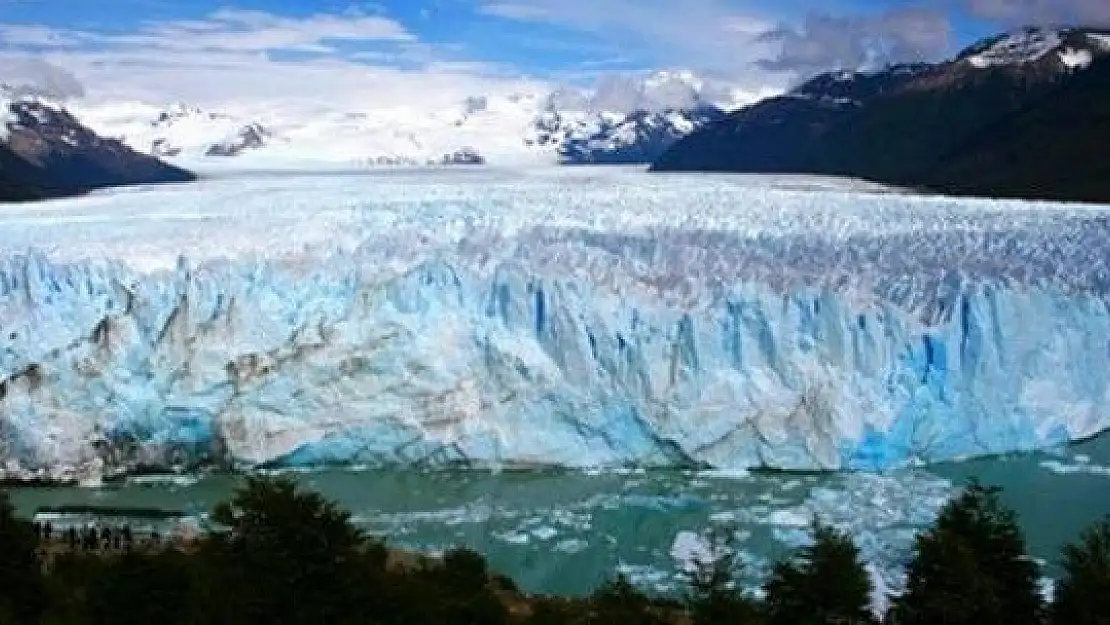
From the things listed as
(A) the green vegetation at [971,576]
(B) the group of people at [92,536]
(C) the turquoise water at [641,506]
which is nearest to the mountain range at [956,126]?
(C) the turquoise water at [641,506]

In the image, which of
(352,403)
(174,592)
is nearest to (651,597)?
(174,592)

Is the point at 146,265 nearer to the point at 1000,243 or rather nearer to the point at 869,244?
the point at 869,244

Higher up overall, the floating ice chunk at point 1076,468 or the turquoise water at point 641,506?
the floating ice chunk at point 1076,468

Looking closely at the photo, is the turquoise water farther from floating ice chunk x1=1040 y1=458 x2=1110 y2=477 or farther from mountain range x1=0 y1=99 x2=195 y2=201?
mountain range x1=0 y1=99 x2=195 y2=201

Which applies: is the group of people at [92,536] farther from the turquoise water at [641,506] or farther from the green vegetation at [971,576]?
the green vegetation at [971,576]

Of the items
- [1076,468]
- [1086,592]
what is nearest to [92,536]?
[1086,592]

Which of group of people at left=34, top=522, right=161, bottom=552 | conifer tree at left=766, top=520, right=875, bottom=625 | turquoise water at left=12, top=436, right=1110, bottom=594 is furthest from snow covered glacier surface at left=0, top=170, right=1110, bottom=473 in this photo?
conifer tree at left=766, top=520, right=875, bottom=625
